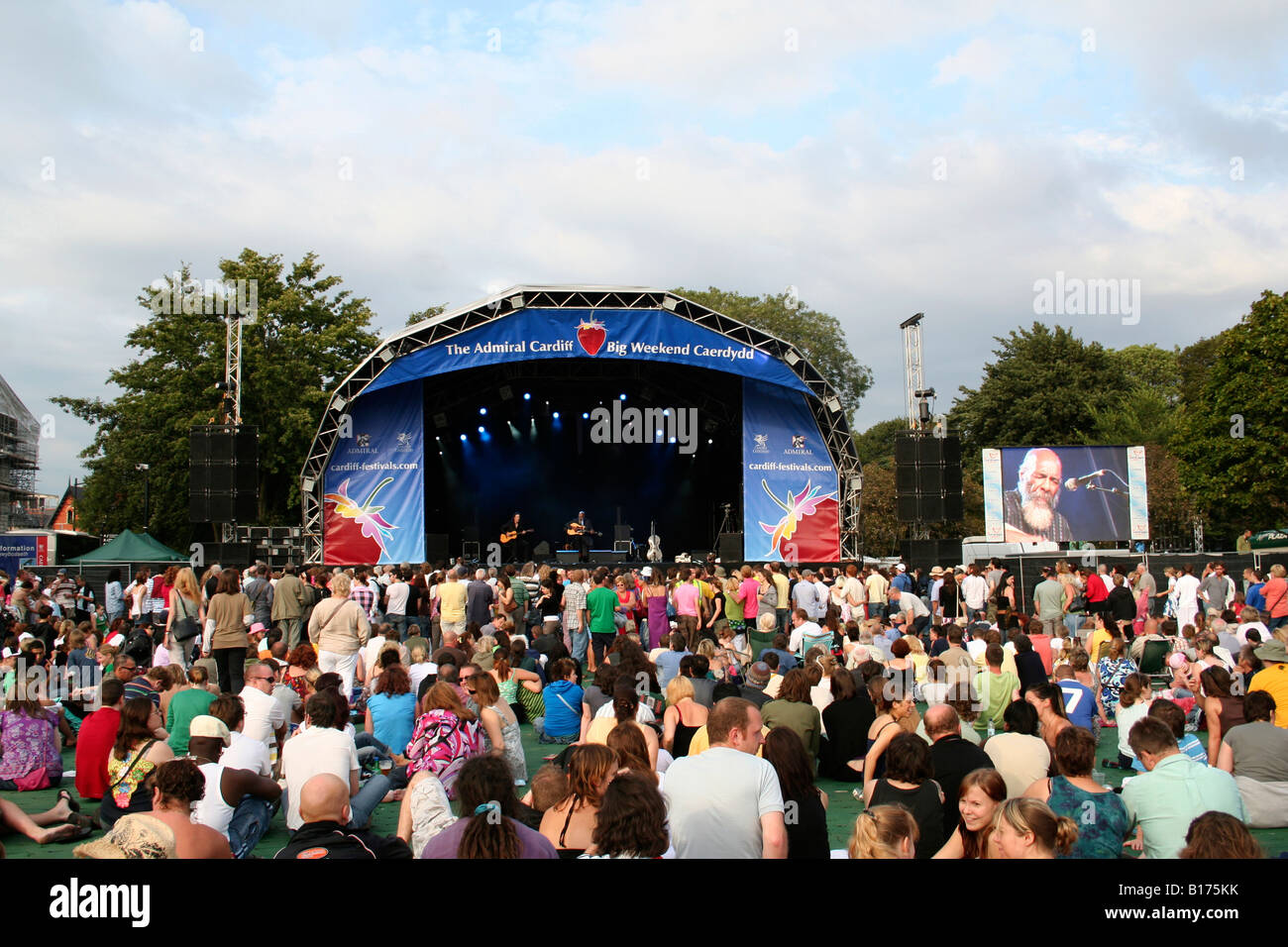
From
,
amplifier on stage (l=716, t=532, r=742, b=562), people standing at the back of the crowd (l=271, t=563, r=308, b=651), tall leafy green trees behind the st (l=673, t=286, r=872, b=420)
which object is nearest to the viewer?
people standing at the back of the crowd (l=271, t=563, r=308, b=651)

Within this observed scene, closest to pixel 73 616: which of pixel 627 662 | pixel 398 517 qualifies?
pixel 398 517

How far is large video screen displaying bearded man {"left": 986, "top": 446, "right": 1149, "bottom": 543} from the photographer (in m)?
22.3

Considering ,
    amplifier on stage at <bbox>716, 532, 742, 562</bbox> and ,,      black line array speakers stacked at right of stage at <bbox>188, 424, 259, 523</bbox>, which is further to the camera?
,
    amplifier on stage at <bbox>716, 532, 742, 562</bbox>

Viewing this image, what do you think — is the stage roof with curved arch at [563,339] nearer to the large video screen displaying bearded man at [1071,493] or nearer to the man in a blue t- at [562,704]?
the large video screen displaying bearded man at [1071,493]

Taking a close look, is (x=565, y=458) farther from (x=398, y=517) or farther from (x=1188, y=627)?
(x=1188, y=627)

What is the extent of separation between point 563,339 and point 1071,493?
12.0m

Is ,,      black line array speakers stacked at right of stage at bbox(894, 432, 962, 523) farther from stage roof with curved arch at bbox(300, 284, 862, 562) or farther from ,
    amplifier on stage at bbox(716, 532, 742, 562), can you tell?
,
    amplifier on stage at bbox(716, 532, 742, 562)

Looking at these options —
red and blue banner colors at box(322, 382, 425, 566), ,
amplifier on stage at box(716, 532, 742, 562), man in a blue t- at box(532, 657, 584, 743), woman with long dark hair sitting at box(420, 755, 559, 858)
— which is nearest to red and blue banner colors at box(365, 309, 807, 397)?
red and blue banner colors at box(322, 382, 425, 566)

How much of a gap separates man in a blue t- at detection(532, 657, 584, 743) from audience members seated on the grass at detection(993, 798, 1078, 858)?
5152 mm

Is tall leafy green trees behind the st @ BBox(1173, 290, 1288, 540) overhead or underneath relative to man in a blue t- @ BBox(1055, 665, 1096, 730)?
overhead

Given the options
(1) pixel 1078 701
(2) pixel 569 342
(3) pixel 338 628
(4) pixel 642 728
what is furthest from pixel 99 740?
(2) pixel 569 342

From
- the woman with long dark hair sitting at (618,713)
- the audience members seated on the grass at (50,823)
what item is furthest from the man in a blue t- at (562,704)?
the audience members seated on the grass at (50,823)

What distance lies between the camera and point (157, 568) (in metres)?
17.9

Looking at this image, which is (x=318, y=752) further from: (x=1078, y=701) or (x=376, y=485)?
(x=376, y=485)
